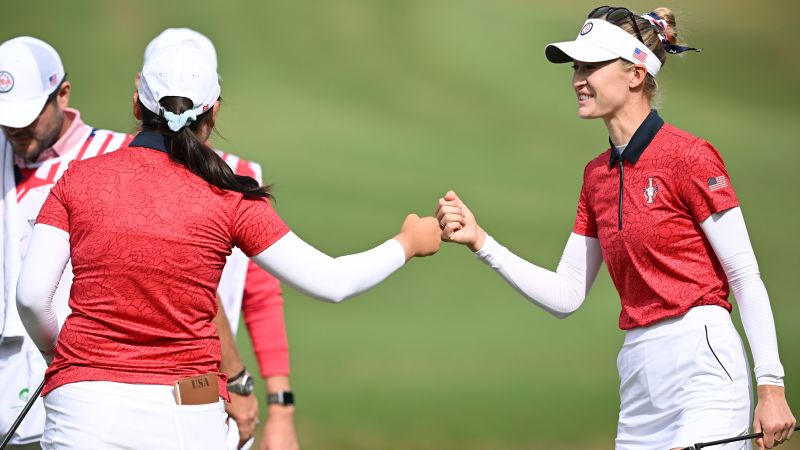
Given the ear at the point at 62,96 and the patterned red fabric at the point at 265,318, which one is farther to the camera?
the patterned red fabric at the point at 265,318

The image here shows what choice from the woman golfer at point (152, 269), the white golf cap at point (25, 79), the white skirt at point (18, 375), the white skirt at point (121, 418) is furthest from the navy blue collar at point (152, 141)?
the white skirt at point (18, 375)

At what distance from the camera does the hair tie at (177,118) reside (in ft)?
10.5

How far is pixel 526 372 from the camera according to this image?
768 cm

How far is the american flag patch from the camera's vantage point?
345cm

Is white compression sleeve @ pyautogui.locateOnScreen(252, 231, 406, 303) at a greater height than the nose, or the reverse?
the nose

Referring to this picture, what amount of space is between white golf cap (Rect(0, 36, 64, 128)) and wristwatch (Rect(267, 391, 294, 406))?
1.23 m

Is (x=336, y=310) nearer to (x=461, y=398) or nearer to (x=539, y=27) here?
(x=461, y=398)

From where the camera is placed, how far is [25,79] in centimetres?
439

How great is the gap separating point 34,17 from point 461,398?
3635 millimetres

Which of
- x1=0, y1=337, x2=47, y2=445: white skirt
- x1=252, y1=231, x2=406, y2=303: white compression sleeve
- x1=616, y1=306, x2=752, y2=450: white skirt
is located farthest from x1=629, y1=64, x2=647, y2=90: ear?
x1=0, y1=337, x2=47, y2=445: white skirt

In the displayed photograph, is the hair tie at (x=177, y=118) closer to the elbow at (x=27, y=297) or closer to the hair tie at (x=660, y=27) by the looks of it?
the elbow at (x=27, y=297)

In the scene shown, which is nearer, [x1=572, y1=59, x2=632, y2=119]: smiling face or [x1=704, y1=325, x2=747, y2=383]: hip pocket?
[x1=704, y1=325, x2=747, y2=383]: hip pocket

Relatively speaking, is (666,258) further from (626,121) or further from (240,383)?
(240,383)

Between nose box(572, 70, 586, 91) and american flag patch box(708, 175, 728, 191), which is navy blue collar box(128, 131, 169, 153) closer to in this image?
nose box(572, 70, 586, 91)
